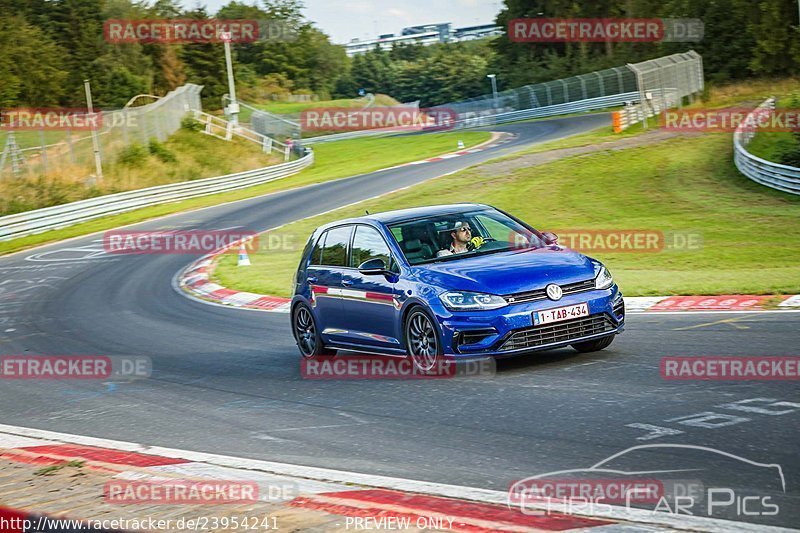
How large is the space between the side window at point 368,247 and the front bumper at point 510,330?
4.29ft

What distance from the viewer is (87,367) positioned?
13.2 metres

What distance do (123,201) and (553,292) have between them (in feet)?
106

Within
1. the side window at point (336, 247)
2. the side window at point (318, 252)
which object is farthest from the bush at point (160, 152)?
the side window at point (336, 247)

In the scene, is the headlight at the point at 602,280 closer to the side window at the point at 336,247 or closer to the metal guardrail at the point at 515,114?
the side window at the point at 336,247

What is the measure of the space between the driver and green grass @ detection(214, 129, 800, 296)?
4683mm

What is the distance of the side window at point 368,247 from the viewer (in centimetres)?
1100

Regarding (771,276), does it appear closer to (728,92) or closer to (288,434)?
(288,434)

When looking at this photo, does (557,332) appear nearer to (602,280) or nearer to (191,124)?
(602,280)

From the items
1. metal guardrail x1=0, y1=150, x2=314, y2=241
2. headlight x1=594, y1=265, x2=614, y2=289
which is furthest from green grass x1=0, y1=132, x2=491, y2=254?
headlight x1=594, y1=265, x2=614, y2=289

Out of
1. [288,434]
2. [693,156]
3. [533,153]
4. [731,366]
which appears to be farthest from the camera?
[533,153]

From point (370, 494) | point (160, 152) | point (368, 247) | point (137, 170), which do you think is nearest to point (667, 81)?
point (160, 152)

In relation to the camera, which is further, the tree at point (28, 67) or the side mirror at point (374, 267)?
the tree at point (28, 67)

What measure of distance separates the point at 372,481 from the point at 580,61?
87.8 metres

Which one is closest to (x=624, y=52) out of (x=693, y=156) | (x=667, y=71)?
(x=667, y=71)
